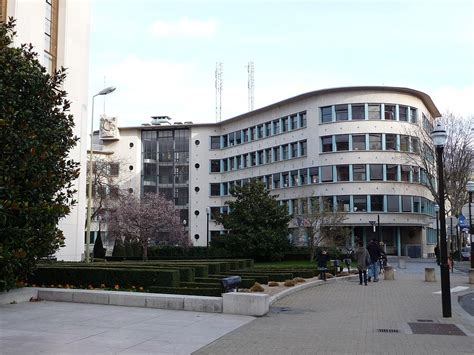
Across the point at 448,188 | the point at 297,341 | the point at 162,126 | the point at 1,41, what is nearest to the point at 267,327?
the point at 297,341

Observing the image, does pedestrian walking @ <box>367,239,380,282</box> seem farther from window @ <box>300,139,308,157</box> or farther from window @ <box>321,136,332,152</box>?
window @ <box>300,139,308,157</box>

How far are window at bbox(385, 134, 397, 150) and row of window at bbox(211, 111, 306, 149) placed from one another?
9.10m

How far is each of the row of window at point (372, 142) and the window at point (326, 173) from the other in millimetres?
1927

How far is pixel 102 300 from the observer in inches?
549

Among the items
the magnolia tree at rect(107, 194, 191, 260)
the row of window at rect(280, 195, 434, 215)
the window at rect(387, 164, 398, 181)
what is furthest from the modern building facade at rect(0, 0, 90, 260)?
the window at rect(387, 164, 398, 181)

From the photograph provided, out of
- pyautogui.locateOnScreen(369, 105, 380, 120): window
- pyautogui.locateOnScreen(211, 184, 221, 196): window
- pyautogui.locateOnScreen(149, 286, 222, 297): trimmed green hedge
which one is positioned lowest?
pyautogui.locateOnScreen(149, 286, 222, 297): trimmed green hedge

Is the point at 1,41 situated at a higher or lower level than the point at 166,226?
higher

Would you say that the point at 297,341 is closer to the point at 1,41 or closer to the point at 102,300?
the point at 102,300

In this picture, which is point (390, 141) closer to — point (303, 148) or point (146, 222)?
point (303, 148)

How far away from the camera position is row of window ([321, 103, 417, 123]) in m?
56.1

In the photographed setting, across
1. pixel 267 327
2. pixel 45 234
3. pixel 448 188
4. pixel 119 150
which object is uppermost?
pixel 119 150

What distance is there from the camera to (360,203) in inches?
2179

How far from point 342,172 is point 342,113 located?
6244 mm

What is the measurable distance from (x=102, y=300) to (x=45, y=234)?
7.36ft
